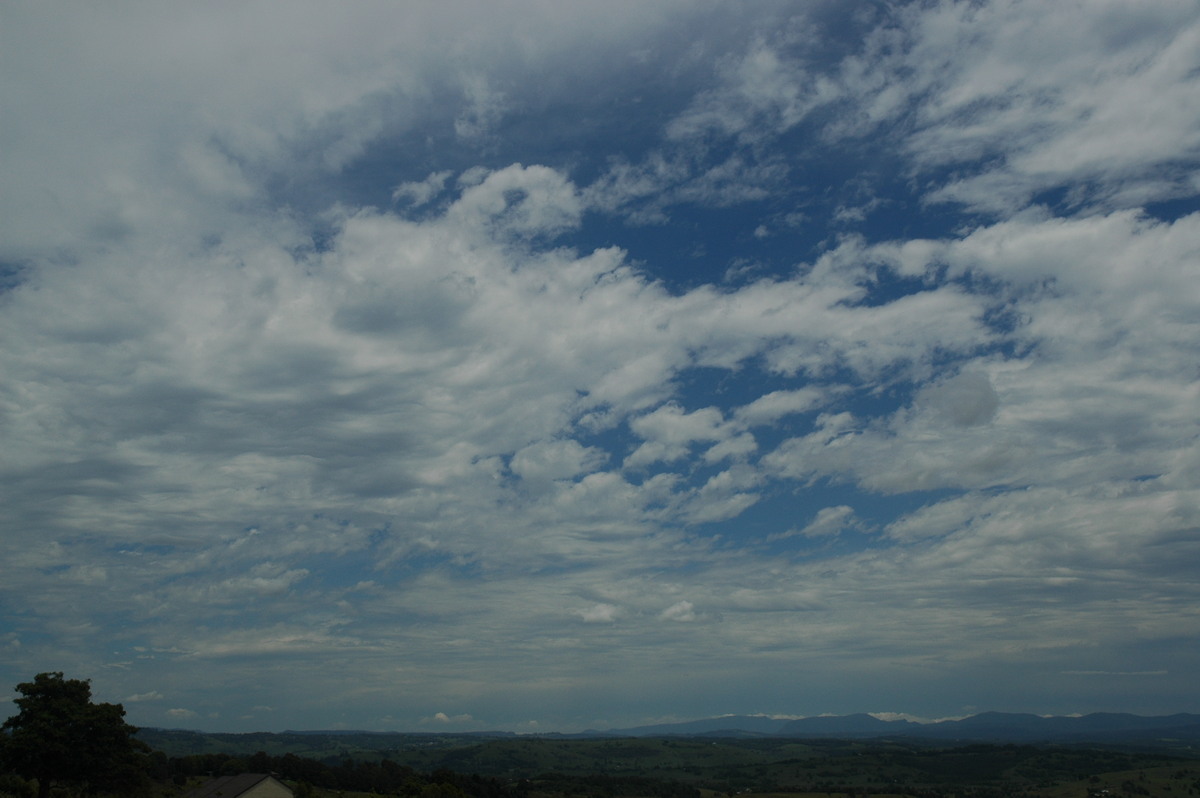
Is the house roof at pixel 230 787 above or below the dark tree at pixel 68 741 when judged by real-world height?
below

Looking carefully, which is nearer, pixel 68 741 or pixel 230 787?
pixel 68 741

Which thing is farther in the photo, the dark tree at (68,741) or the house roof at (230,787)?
the house roof at (230,787)

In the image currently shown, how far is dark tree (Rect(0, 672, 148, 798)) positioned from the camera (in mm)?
69938

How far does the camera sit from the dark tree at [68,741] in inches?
2753

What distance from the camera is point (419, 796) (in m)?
104

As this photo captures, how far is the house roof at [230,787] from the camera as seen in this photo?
102 meters

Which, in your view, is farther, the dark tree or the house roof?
the house roof

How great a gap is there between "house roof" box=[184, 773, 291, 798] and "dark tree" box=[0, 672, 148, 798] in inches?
1071

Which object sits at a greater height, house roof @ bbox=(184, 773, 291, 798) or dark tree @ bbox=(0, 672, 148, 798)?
dark tree @ bbox=(0, 672, 148, 798)

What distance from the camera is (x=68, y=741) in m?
72.2

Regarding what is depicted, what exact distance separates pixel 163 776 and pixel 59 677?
74256 millimetres

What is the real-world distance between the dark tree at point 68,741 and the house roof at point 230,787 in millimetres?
27204

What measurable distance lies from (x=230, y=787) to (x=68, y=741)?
3974 centimetres

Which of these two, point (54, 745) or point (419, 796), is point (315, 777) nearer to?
point (419, 796)
